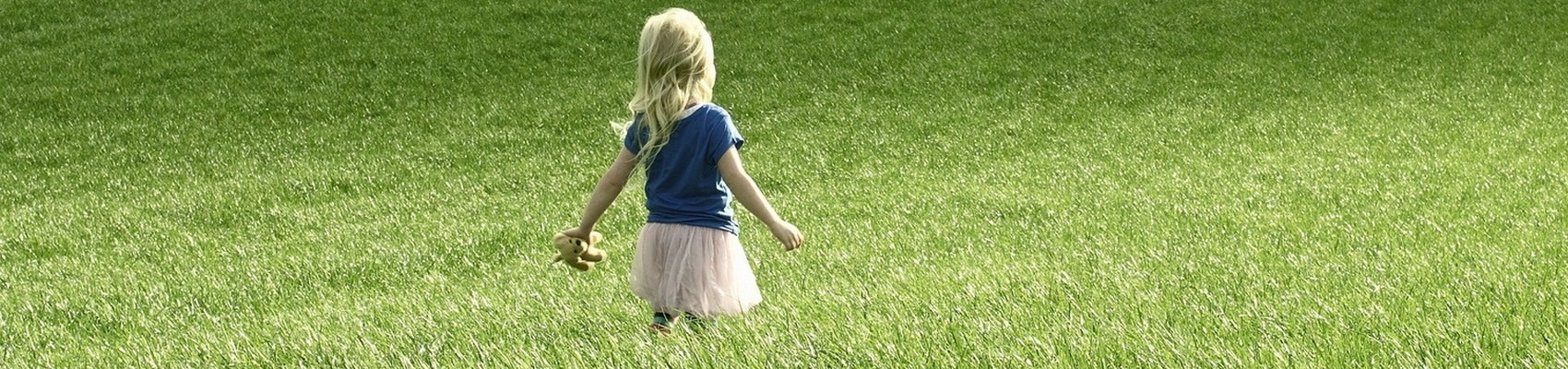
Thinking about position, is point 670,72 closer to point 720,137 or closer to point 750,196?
point 720,137

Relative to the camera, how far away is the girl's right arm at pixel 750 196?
17.9 ft

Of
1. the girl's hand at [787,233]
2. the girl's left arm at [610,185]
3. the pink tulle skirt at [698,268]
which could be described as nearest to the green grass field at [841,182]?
the pink tulle skirt at [698,268]

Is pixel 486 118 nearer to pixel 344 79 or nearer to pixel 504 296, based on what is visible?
pixel 344 79

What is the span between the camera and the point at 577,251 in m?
6.12

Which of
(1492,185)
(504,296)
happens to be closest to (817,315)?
(504,296)

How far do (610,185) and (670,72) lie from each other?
660mm

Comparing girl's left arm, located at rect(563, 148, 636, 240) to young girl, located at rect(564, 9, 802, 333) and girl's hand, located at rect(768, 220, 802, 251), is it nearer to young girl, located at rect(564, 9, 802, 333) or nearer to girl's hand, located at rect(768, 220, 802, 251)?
young girl, located at rect(564, 9, 802, 333)

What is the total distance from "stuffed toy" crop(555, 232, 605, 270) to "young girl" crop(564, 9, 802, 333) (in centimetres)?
3

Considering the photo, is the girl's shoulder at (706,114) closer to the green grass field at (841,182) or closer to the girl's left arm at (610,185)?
the girl's left arm at (610,185)

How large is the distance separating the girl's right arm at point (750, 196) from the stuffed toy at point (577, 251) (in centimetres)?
89

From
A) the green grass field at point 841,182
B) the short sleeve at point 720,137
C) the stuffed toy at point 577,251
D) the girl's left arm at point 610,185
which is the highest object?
the short sleeve at point 720,137

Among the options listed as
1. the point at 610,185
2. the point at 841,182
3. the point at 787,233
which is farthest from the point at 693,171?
the point at 841,182

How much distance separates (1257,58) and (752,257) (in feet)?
50.5

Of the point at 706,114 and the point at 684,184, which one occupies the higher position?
the point at 706,114
